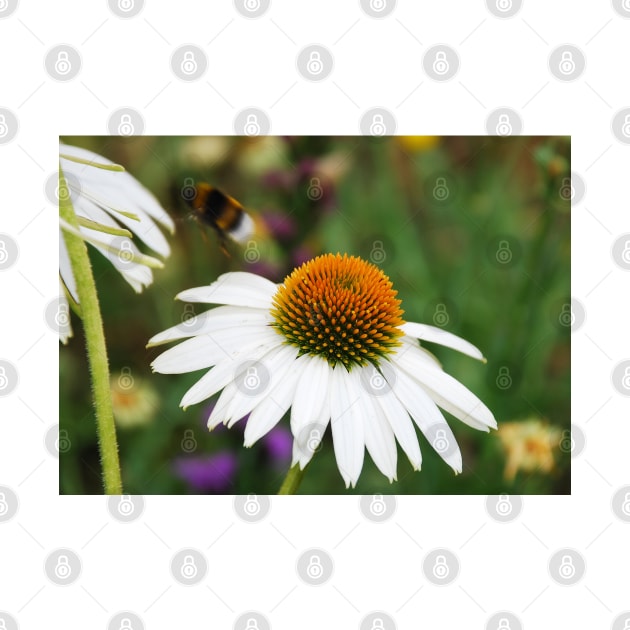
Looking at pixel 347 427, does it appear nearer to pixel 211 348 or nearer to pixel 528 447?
pixel 211 348

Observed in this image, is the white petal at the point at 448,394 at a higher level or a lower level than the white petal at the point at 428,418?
higher

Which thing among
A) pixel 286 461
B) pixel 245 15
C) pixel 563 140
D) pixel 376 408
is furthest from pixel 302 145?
pixel 376 408

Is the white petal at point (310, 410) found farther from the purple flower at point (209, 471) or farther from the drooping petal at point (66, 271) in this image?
the purple flower at point (209, 471)

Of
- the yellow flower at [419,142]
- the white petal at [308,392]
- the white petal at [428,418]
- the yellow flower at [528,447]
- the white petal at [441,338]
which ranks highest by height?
the yellow flower at [419,142]

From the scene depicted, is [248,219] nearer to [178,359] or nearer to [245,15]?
[178,359]

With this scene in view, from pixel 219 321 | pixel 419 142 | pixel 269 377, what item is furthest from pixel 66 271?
pixel 419 142

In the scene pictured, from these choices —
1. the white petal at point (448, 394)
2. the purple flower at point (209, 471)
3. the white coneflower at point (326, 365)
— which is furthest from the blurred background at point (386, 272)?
the white petal at point (448, 394)
